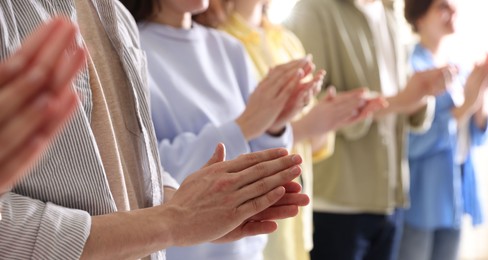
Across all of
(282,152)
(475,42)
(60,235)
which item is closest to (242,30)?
(282,152)

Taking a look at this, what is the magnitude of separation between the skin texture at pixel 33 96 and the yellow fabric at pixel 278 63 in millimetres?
1273

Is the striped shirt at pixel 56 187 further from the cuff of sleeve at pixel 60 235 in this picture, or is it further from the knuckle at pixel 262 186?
the knuckle at pixel 262 186

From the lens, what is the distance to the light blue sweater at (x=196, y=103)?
4.73 feet

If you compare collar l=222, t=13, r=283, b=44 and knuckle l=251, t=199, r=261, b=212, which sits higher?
knuckle l=251, t=199, r=261, b=212

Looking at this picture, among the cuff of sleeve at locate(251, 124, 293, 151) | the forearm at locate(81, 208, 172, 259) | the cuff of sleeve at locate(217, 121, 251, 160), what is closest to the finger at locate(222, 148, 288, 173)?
the forearm at locate(81, 208, 172, 259)

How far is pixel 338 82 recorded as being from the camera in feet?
7.70

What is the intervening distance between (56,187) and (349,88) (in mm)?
1552

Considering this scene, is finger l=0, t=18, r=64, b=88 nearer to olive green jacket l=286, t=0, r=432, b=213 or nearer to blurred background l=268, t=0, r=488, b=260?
olive green jacket l=286, t=0, r=432, b=213

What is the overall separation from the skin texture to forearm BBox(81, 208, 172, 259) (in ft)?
1.01

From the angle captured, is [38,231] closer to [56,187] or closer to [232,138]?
[56,187]

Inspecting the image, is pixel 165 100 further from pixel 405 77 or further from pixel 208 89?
pixel 405 77

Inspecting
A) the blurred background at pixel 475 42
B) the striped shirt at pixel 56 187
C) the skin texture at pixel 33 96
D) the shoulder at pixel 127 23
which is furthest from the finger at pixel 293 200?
the blurred background at pixel 475 42

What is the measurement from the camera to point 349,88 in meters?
2.36

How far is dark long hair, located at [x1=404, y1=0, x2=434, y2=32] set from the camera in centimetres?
292
